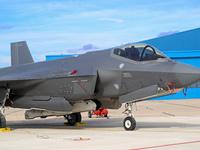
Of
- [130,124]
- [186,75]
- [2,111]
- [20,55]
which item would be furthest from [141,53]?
[20,55]

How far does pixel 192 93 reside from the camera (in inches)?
1863

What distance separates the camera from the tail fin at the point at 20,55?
19281mm

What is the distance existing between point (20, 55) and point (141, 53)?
877 centimetres

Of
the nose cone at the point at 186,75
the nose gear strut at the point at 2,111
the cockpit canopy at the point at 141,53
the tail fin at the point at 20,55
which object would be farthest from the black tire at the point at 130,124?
the tail fin at the point at 20,55

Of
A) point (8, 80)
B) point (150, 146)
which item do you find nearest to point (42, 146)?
point (150, 146)

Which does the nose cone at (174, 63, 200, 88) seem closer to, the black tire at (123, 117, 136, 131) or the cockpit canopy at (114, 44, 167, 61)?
the cockpit canopy at (114, 44, 167, 61)

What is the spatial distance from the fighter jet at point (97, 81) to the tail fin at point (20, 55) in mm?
3911

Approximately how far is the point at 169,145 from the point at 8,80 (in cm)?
759

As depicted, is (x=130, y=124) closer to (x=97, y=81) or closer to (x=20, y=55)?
(x=97, y=81)

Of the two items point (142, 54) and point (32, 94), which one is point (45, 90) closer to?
point (32, 94)

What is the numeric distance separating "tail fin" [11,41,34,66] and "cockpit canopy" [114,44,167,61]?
7.83m

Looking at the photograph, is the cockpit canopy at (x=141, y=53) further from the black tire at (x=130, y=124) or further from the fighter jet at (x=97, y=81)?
the black tire at (x=130, y=124)

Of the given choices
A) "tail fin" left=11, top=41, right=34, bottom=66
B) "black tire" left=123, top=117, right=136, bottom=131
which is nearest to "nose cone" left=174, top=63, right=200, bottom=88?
"black tire" left=123, top=117, right=136, bottom=131

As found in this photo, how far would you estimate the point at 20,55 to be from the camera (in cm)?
1933
